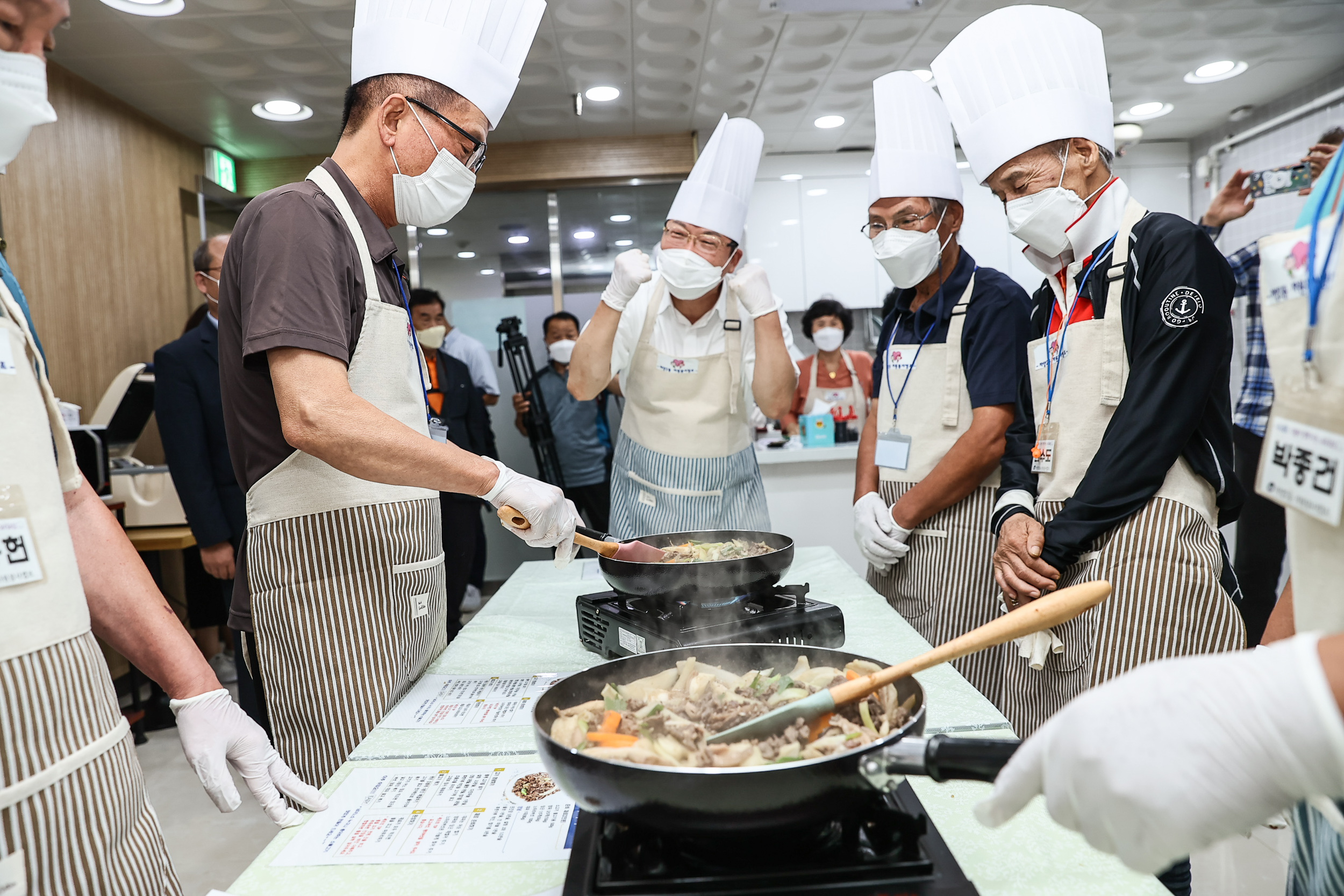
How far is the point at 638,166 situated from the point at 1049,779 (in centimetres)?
581

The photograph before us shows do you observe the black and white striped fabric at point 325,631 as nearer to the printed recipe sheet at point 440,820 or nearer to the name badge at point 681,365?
the printed recipe sheet at point 440,820

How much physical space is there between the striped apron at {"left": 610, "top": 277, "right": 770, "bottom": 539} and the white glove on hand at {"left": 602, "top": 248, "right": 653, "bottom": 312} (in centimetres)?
18

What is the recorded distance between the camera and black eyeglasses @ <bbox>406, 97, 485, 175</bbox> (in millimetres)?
1511

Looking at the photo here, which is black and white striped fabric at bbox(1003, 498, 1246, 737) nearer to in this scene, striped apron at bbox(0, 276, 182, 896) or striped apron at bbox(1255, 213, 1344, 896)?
striped apron at bbox(1255, 213, 1344, 896)

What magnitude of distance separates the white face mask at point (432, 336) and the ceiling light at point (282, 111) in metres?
1.68

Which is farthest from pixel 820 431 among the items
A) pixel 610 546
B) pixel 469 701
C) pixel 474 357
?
pixel 469 701

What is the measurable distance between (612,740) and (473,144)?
1.25 m

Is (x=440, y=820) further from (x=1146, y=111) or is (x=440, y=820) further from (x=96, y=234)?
(x=1146, y=111)

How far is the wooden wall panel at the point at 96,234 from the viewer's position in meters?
3.94

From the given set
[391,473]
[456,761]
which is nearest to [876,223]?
[391,473]

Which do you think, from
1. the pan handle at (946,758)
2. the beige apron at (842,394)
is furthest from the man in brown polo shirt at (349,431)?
the beige apron at (842,394)

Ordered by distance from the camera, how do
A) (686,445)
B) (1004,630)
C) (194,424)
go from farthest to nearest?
(194,424)
(686,445)
(1004,630)

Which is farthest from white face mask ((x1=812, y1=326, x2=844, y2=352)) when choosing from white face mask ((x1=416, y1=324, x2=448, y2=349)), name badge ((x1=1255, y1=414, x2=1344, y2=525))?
name badge ((x1=1255, y1=414, x2=1344, y2=525))

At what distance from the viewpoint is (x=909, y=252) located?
7.00 feet
